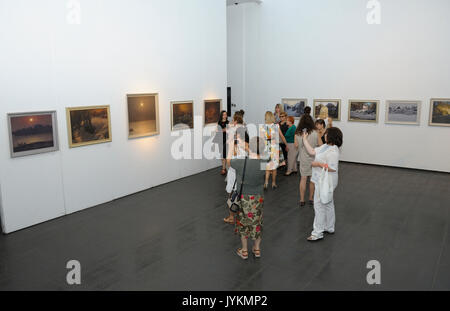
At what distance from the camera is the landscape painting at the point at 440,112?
43.0ft

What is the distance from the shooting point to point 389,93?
14.2 metres

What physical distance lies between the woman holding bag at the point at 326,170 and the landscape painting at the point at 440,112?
827 centimetres

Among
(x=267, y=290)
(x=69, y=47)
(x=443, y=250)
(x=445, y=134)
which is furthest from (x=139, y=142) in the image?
(x=445, y=134)

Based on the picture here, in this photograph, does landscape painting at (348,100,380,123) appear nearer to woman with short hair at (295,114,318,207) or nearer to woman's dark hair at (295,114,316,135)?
woman with short hair at (295,114,318,207)

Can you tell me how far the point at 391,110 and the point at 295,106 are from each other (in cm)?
412

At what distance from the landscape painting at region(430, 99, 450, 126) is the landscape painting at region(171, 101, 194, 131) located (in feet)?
29.7

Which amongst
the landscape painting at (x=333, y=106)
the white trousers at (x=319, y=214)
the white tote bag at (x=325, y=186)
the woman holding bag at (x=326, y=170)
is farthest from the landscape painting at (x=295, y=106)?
the white tote bag at (x=325, y=186)

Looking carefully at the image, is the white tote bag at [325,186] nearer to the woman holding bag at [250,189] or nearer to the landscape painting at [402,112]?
the woman holding bag at [250,189]

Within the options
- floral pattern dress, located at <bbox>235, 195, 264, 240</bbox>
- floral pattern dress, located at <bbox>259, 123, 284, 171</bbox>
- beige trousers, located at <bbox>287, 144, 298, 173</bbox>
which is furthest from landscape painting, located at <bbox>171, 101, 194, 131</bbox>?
floral pattern dress, located at <bbox>235, 195, 264, 240</bbox>

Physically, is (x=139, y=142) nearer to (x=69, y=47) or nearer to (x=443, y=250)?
(x=69, y=47)

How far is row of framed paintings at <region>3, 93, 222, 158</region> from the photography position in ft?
26.3

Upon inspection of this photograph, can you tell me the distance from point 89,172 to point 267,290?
20.1 feet

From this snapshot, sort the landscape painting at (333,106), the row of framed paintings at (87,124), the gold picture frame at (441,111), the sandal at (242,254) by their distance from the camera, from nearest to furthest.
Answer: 1. the sandal at (242,254)
2. the row of framed paintings at (87,124)
3. the gold picture frame at (441,111)
4. the landscape painting at (333,106)

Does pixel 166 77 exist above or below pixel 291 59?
below
